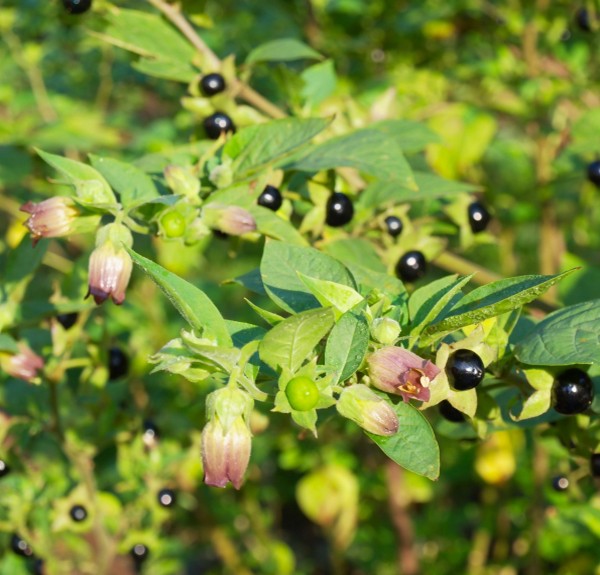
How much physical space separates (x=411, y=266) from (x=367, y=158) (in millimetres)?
161

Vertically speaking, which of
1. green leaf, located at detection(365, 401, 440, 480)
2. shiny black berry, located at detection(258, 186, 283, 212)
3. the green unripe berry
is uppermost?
Result: the green unripe berry

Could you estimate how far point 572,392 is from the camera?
0.72 m

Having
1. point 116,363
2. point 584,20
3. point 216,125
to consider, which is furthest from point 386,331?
point 584,20

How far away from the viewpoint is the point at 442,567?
2.20 m

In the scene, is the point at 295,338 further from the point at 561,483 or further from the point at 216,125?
the point at 561,483

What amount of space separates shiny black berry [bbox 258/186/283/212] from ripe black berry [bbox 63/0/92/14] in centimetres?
41

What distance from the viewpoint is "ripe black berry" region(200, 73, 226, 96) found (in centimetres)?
108

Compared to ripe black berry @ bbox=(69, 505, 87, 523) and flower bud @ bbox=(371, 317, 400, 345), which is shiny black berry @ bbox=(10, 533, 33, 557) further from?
flower bud @ bbox=(371, 317, 400, 345)

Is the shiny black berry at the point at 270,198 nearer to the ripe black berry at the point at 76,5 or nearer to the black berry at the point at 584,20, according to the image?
the ripe black berry at the point at 76,5

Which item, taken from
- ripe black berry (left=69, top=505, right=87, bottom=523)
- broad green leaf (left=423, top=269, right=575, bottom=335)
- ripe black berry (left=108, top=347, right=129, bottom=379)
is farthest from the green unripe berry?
ripe black berry (left=69, top=505, right=87, bottom=523)

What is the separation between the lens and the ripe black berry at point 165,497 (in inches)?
52.9

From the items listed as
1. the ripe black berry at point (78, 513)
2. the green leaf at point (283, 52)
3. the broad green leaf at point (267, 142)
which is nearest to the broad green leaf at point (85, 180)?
the broad green leaf at point (267, 142)

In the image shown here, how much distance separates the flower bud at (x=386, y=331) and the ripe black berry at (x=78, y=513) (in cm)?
80

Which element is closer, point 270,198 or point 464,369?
point 464,369
